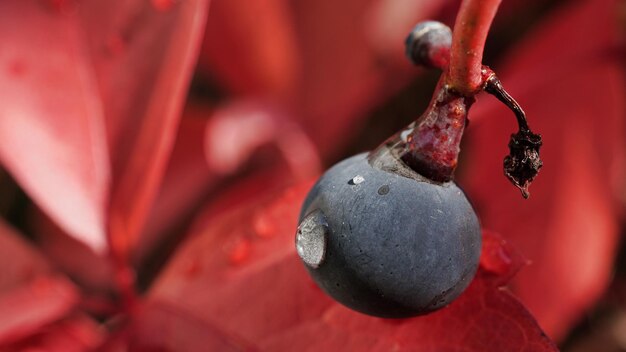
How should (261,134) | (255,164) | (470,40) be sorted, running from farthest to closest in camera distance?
(255,164)
(261,134)
(470,40)

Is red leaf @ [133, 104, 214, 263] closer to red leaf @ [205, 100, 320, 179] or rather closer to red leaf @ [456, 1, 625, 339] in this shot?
red leaf @ [205, 100, 320, 179]

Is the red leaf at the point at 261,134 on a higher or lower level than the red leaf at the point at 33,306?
higher

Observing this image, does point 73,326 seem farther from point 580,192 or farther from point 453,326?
point 580,192

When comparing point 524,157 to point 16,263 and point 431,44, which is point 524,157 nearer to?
point 431,44

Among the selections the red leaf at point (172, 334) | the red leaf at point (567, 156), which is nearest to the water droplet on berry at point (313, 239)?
the red leaf at point (172, 334)

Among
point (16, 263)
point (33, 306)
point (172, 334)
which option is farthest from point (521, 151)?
point (16, 263)

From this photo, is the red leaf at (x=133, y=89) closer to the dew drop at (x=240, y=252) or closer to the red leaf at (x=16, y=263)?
the dew drop at (x=240, y=252)

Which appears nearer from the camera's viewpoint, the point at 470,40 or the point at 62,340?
the point at 470,40

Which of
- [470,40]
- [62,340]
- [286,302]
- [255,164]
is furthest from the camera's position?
[255,164]

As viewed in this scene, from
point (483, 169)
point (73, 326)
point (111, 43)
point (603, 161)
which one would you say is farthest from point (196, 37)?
point (603, 161)
